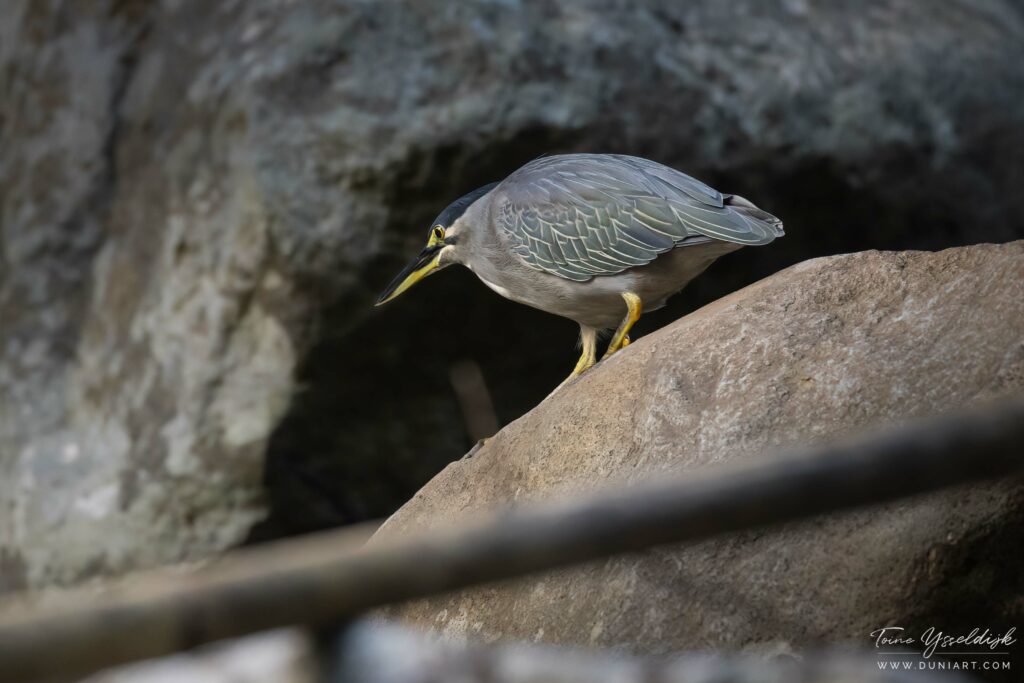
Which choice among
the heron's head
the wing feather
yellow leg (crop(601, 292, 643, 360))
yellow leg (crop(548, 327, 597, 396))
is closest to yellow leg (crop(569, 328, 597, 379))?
yellow leg (crop(548, 327, 597, 396))

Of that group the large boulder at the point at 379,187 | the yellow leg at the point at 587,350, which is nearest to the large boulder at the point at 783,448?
the yellow leg at the point at 587,350

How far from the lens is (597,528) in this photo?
1.16 m

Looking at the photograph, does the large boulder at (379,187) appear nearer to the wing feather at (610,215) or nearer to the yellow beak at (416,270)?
the yellow beak at (416,270)

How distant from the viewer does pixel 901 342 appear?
113 inches

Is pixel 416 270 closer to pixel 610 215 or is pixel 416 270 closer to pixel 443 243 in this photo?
pixel 443 243

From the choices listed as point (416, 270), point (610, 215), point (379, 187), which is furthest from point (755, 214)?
point (379, 187)

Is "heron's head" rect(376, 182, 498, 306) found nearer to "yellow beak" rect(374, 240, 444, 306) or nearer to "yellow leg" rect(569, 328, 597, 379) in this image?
"yellow beak" rect(374, 240, 444, 306)

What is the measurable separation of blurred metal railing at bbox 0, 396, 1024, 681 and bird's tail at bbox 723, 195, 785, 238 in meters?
2.57

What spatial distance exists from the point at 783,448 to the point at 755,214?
45.7 inches

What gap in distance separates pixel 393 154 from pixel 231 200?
74 cm

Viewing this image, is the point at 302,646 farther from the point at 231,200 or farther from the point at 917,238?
the point at 917,238

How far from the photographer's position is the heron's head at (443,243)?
4.22m

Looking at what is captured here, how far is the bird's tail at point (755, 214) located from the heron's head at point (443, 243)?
86 cm

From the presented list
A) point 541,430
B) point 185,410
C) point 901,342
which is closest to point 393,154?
point 185,410
